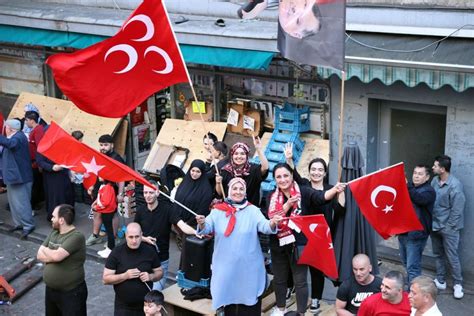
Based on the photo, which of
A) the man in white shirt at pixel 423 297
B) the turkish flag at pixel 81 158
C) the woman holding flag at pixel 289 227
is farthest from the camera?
the turkish flag at pixel 81 158

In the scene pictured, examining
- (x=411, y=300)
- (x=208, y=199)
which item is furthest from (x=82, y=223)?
(x=411, y=300)

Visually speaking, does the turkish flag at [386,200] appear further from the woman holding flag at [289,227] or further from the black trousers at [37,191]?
the black trousers at [37,191]

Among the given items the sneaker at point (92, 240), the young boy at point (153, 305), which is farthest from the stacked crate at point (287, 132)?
the young boy at point (153, 305)

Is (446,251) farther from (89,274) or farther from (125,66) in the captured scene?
(89,274)

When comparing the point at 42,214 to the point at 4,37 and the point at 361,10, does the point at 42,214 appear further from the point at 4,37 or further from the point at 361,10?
the point at 361,10

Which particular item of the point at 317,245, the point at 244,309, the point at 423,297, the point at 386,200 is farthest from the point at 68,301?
the point at 423,297

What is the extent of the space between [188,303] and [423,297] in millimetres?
3168

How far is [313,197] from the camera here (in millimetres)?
8203

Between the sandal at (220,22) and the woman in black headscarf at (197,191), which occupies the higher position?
the sandal at (220,22)

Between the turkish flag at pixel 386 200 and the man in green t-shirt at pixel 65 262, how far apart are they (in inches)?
113

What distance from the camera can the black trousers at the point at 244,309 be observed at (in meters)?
8.11

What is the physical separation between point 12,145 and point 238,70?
11.8 ft

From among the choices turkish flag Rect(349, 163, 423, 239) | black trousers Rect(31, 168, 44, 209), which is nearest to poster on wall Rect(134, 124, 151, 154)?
black trousers Rect(31, 168, 44, 209)

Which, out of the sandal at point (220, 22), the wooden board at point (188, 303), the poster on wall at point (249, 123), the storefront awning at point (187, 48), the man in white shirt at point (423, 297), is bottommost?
the wooden board at point (188, 303)
